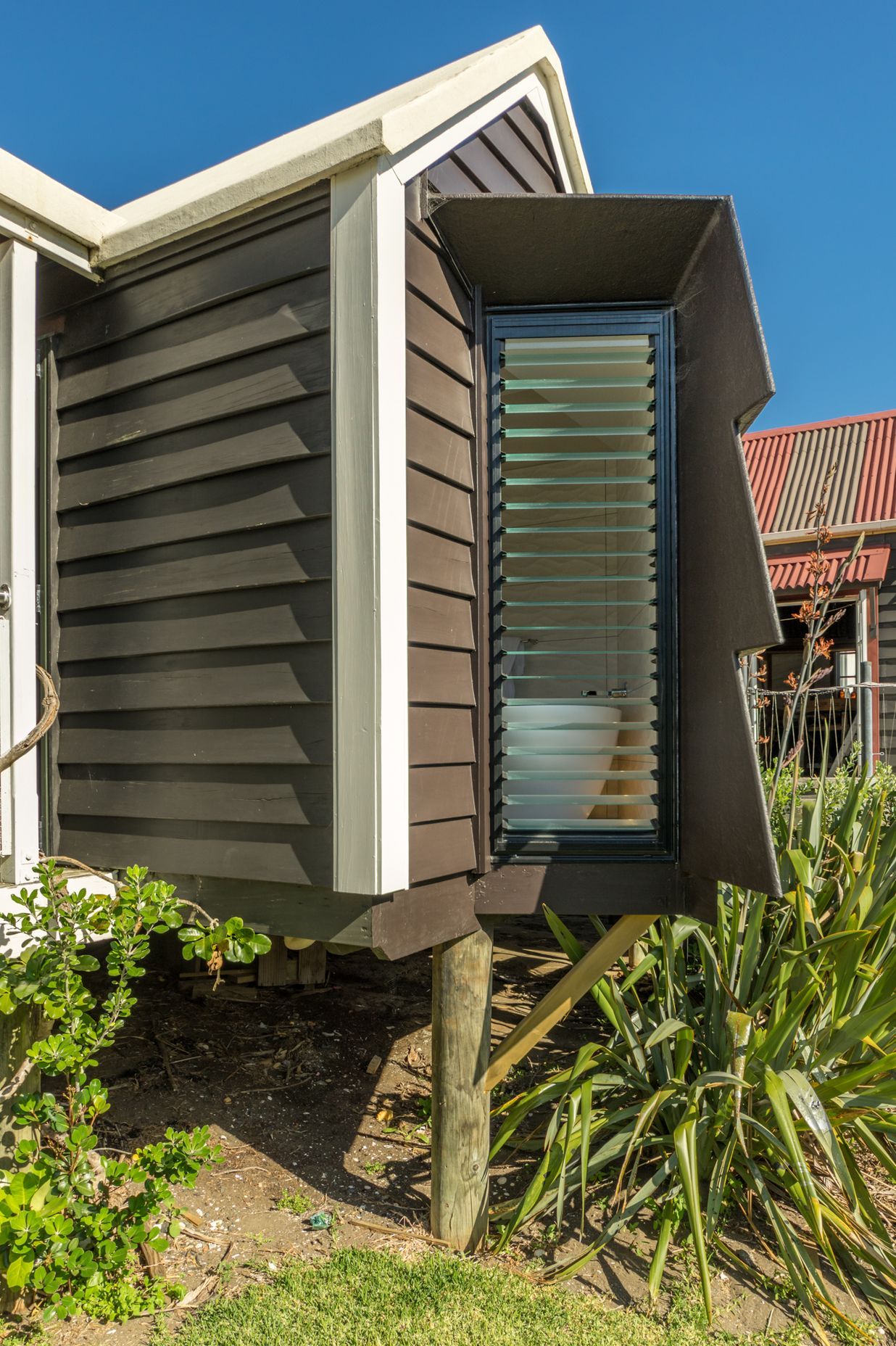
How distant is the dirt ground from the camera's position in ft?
8.63

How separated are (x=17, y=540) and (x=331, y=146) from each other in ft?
4.73

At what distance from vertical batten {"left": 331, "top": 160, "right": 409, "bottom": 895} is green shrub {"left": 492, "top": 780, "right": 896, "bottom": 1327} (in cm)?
100

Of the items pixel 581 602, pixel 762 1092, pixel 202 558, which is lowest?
pixel 762 1092

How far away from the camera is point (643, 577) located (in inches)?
109

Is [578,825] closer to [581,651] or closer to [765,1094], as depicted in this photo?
[581,651]

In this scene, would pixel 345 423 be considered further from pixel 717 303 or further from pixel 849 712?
pixel 849 712

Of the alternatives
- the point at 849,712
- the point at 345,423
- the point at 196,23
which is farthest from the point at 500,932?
the point at 196,23

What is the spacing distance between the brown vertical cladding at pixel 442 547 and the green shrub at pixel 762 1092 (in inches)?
27.3

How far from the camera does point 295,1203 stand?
2893 mm

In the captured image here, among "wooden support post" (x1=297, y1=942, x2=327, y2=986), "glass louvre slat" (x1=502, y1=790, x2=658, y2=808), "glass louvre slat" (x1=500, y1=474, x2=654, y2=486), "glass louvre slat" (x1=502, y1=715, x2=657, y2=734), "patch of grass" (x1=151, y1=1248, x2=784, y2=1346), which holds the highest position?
"glass louvre slat" (x1=500, y1=474, x2=654, y2=486)

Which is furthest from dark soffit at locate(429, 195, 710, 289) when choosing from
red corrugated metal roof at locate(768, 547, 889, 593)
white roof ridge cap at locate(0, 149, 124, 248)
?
red corrugated metal roof at locate(768, 547, 889, 593)

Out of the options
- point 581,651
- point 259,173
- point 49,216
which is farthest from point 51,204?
point 581,651

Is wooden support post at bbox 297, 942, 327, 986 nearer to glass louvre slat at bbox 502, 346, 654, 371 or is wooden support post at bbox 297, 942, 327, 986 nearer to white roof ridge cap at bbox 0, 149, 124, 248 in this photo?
glass louvre slat at bbox 502, 346, 654, 371

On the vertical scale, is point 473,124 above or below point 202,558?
above
